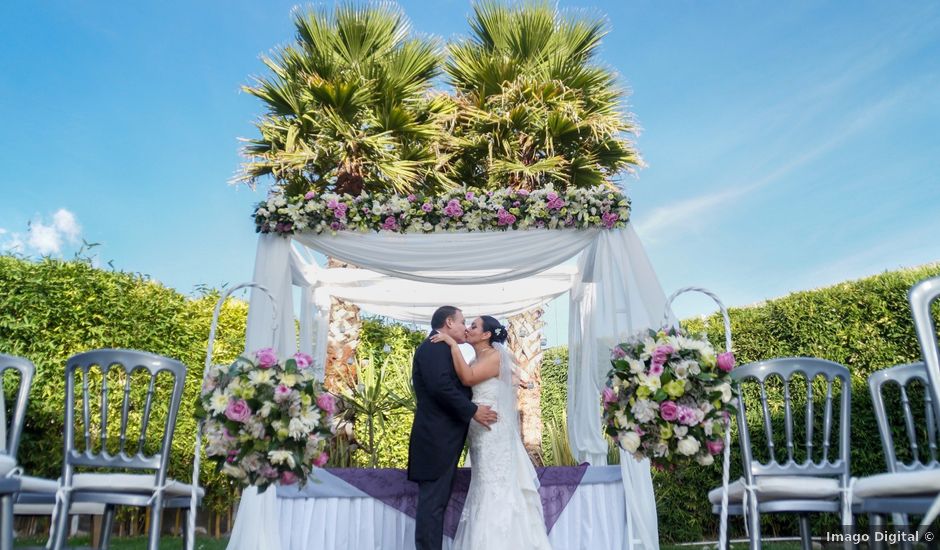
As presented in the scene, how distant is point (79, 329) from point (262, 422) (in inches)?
155

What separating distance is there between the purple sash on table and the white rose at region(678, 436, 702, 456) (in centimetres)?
168

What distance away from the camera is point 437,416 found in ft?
14.9

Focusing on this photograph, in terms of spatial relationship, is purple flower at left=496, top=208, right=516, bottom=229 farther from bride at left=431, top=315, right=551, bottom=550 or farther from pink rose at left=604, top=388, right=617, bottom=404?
pink rose at left=604, top=388, right=617, bottom=404

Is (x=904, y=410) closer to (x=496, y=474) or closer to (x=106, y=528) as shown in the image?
(x=496, y=474)

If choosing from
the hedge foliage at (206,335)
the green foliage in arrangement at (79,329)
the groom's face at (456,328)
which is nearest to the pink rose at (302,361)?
the groom's face at (456,328)

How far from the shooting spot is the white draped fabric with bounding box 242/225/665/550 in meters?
4.96

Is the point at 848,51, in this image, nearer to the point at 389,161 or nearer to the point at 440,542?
the point at 389,161

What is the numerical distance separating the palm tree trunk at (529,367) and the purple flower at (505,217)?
2.61 m

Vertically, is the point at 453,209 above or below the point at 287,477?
above

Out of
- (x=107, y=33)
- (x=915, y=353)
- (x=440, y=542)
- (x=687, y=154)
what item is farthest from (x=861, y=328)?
(x=107, y=33)

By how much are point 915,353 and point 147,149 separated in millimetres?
9617

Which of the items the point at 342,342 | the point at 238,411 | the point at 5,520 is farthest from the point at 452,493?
the point at 5,520

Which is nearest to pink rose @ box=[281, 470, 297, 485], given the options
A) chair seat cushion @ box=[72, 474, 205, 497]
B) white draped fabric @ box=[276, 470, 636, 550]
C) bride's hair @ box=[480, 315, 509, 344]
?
chair seat cushion @ box=[72, 474, 205, 497]

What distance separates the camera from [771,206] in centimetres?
784
